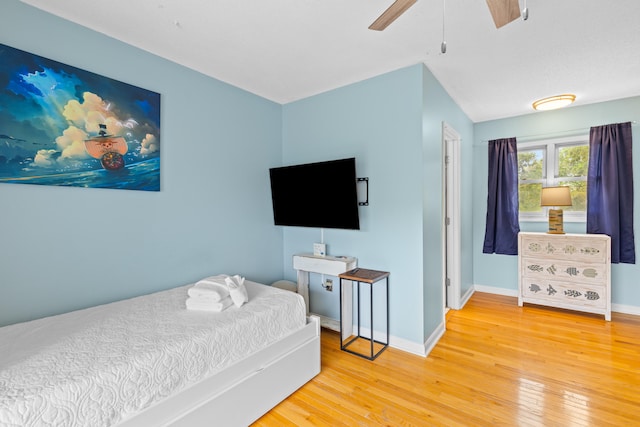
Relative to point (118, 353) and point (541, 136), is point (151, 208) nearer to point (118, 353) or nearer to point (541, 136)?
point (118, 353)

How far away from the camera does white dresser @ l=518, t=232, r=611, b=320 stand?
3.21m

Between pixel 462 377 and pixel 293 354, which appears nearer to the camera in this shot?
pixel 293 354

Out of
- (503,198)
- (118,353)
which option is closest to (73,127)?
(118,353)

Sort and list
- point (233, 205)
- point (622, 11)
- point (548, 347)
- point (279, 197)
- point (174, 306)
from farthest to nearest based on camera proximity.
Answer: point (279, 197) < point (233, 205) < point (548, 347) < point (174, 306) < point (622, 11)

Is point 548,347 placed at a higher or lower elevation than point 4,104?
lower

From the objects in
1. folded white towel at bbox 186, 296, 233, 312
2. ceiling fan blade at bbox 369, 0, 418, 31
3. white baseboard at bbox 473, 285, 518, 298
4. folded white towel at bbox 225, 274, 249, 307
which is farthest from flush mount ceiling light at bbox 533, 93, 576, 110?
folded white towel at bbox 186, 296, 233, 312

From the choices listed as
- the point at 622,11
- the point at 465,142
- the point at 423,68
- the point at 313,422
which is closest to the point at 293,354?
the point at 313,422

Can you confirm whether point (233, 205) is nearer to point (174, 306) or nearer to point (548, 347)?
point (174, 306)

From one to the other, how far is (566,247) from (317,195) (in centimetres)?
296

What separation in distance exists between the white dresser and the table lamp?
0.17 m

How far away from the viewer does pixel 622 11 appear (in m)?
1.83

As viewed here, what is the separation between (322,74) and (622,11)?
206 centimetres

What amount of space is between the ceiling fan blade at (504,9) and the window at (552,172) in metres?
3.20

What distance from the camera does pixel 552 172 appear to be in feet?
12.5
